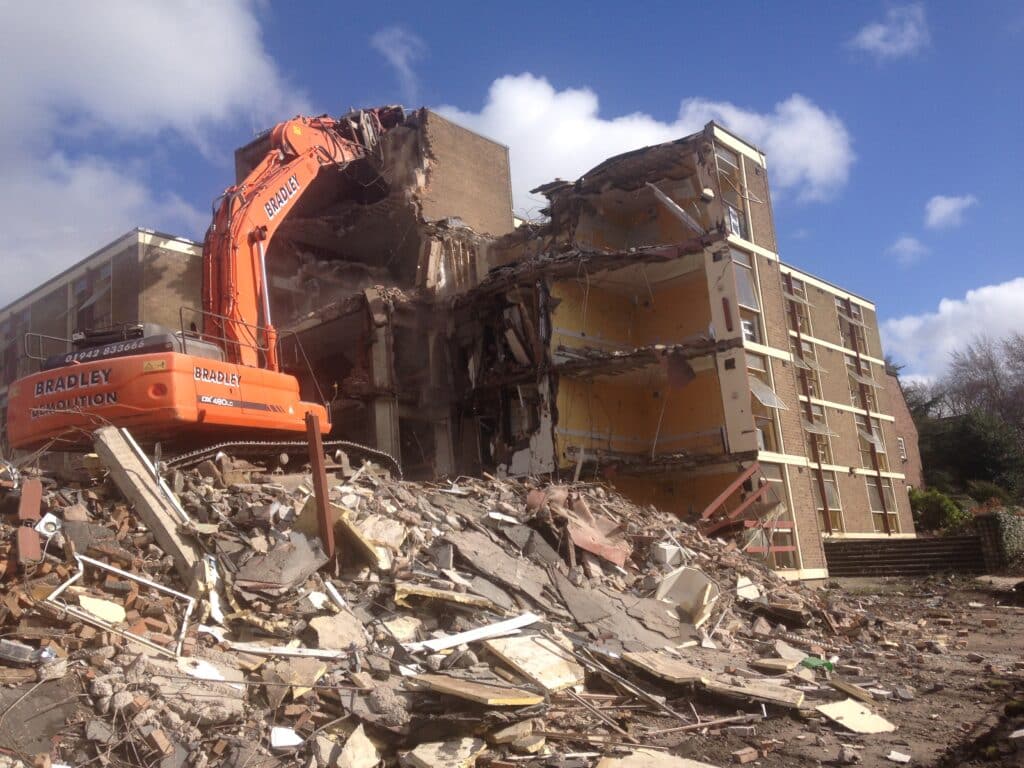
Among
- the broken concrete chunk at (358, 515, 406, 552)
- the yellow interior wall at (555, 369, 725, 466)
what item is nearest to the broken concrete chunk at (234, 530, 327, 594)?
the broken concrete chunk at (358, 515, 406, 552)

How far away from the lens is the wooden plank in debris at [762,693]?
297 inches

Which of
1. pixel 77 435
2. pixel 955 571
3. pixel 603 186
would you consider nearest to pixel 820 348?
pixel 955 571

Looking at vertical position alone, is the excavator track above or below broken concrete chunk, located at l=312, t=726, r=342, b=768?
above

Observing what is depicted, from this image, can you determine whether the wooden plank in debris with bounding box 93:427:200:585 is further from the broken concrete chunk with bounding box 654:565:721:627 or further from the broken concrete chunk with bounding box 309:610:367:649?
the broken concrete chunk with bounding box 654:565:721:627

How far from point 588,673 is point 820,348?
25383 millimetres

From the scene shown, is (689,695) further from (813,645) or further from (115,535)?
(115,535)

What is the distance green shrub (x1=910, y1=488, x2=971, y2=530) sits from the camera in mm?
32531

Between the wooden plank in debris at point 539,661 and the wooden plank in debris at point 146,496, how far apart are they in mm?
2890

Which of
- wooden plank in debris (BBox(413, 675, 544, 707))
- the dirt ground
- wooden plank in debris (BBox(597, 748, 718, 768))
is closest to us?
wooden plank in debris (BBox(597, 748, 718, 768))

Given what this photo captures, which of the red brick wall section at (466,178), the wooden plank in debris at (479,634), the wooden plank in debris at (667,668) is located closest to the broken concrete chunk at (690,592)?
the wooden plank in debris at (667,668)

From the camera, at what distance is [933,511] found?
32.9 meters

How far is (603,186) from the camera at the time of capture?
2158 centimetres

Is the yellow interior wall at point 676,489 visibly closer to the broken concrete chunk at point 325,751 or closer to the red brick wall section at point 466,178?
the red brick wall section at point 466,178

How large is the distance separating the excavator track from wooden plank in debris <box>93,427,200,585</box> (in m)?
0.67
